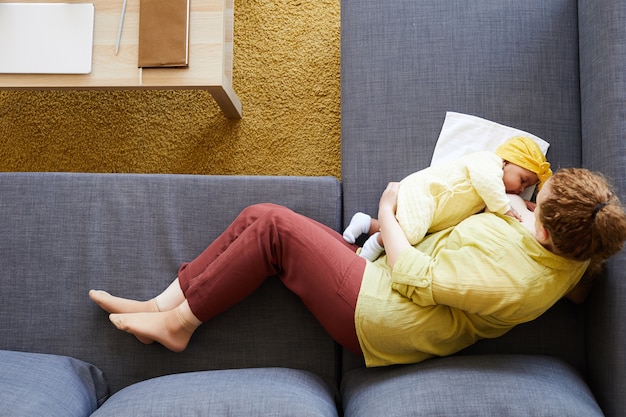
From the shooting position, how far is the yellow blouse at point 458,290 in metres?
1.54

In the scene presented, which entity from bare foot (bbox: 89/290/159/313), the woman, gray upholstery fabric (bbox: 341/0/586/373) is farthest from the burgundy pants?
gray upholstery fabric (bbox: 341/0/586/373)

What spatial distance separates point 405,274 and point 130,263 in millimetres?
761

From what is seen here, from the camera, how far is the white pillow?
1851 mm

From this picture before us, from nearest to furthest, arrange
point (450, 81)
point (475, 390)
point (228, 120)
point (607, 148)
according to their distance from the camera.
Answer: point (475, 390), point (607, 148), point (450, 81), point (228, 120)

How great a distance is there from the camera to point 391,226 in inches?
67.6

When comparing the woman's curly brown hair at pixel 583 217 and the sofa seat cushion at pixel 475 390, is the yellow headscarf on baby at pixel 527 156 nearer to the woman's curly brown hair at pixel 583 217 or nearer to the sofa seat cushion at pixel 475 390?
the woman's curly brown hair at pixel 583 217

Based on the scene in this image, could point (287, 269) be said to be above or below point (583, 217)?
below

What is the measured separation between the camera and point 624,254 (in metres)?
1.57

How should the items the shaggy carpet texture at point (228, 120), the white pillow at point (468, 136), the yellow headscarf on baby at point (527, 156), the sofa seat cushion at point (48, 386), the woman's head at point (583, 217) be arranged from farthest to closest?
the shaggy carpet texture at point (228, 120), the white pillow at point (468, 136), the yellow headscarf on baby at point (527, 156), the sofa seat cushion at point (48, 386), the woman's head at point (583, 217)

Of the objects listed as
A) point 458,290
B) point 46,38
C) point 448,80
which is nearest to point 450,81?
point 448,80

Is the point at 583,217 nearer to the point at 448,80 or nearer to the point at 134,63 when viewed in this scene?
the point at 448,80

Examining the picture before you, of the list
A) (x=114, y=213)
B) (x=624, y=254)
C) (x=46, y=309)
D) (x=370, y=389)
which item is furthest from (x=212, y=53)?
(x=624, y=254)

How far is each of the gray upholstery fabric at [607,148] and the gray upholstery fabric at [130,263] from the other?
0.68 meters

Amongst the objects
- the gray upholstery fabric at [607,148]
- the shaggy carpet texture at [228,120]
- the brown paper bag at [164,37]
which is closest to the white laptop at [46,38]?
the brown paper bag at [164,37]
